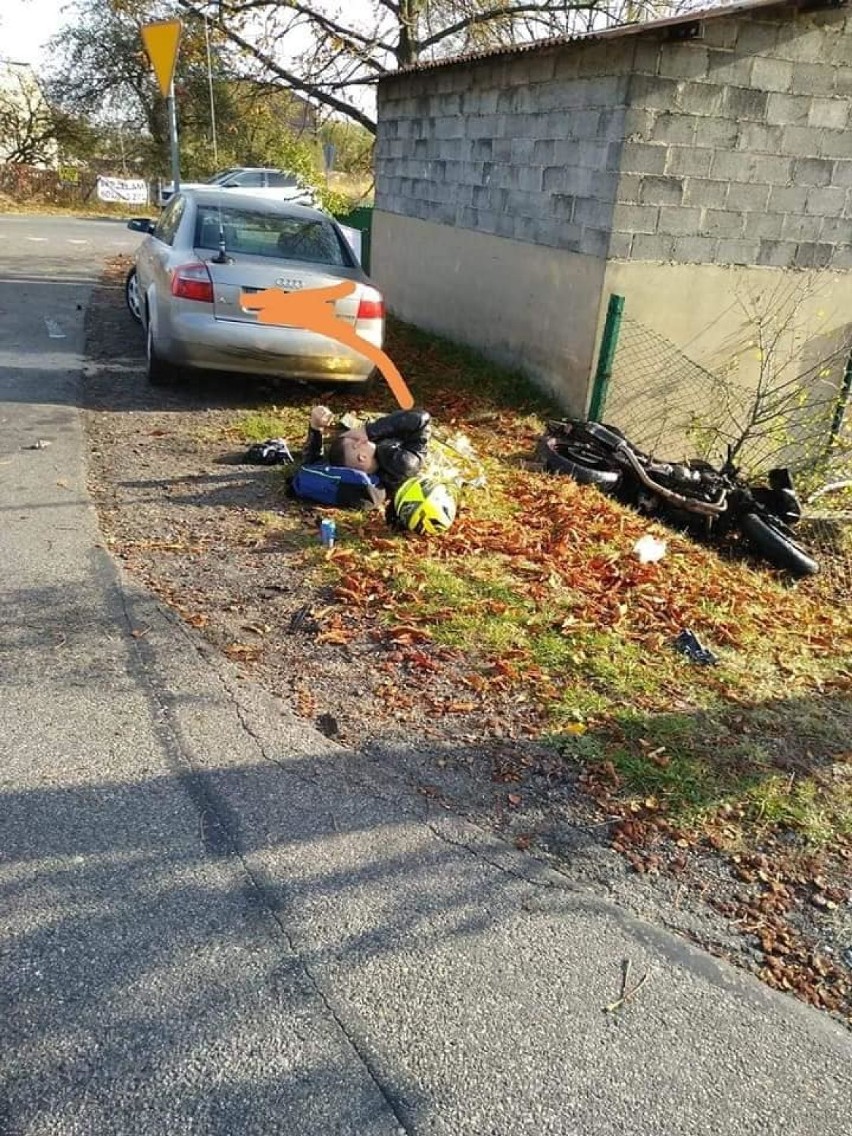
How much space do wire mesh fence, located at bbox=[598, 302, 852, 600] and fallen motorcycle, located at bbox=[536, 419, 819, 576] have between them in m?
0.90

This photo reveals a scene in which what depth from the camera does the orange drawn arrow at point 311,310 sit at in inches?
Result: 289

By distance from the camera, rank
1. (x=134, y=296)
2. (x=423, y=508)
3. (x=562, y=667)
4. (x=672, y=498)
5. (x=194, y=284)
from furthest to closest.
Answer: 1. (x=134, y=296)
2. (x=194, y=284)
3. (x=672, y=498)
4. (x=423, y=508)
5. (x=562, y=667)

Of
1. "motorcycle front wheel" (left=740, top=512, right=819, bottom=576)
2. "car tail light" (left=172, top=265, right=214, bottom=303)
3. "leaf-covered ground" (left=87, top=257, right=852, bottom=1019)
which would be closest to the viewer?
"leaf-covered ground" (left=87, top=257, right=852, bottom=1019)

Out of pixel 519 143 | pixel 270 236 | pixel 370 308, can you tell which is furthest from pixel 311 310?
pixel 519 143

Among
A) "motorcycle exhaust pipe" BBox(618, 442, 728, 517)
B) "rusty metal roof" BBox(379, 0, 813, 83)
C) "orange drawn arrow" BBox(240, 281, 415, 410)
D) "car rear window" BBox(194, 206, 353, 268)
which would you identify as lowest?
"motorcycle exhaust pipe" BBox(618, 442, 728, 517)

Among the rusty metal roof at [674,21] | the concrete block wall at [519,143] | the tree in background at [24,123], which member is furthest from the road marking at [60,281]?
the tree in background at [24,123]

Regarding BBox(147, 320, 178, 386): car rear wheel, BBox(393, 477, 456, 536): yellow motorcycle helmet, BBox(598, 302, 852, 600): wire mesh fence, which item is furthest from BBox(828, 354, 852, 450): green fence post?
BBox(147, 320, 178, 386): car rear wheel

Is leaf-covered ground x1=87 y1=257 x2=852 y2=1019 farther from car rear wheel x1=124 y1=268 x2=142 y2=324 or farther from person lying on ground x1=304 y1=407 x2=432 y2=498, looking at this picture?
car rear wheel x1=124 y1=268 x2=142 y2=324

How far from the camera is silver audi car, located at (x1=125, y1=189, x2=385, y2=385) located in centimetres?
732

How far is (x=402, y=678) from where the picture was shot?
386cm

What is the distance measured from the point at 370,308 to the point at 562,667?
477cm

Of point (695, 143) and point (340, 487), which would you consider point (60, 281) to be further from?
point (340, 487)

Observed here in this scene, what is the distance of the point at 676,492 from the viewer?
698cm

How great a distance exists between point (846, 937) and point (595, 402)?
6021 mm
